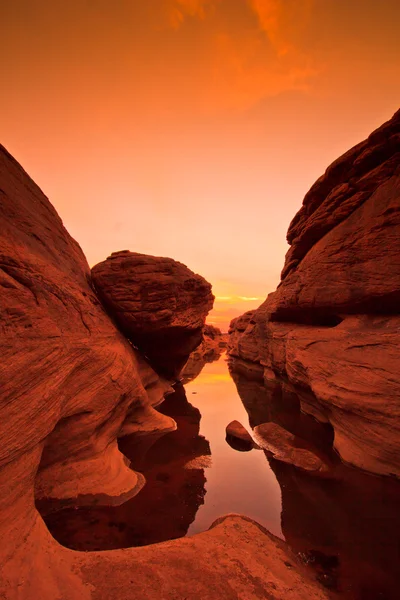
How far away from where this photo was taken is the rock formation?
4797mm

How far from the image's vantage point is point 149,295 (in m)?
16.7

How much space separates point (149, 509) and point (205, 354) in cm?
5106

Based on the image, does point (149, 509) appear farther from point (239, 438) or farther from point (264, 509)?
point (239, 438)

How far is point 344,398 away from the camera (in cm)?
1038

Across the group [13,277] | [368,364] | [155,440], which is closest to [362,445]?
[368,364]

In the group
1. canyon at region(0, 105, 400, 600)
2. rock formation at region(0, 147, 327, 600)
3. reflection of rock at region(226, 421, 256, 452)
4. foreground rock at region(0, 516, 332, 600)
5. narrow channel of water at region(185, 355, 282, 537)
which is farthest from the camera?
reflection of rock at region(226, 421, 256, 452)

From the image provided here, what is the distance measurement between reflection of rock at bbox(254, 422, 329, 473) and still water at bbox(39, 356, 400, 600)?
45 centimetres

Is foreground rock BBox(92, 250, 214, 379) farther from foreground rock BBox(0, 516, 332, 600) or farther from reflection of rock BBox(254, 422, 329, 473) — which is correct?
foreground rock BBox(0, 516, 332, 600)

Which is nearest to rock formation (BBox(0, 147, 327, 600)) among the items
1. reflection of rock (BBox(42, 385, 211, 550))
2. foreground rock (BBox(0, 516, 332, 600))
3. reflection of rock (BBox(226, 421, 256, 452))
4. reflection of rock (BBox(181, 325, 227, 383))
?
foreground rock (BBox(0, 516, 332, 600))

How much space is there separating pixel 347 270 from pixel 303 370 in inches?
221

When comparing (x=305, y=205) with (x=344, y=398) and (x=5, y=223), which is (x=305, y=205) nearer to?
(x=344, y=398)

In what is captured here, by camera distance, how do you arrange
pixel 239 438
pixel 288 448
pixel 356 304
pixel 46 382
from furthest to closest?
pixel 239 438, pixel 356 304, pixel 288 448, pixel 46 382

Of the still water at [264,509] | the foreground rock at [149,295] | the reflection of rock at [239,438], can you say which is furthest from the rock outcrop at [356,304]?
the foreground rock at [149,295]

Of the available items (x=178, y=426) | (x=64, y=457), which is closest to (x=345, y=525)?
(x=64, y=457)
